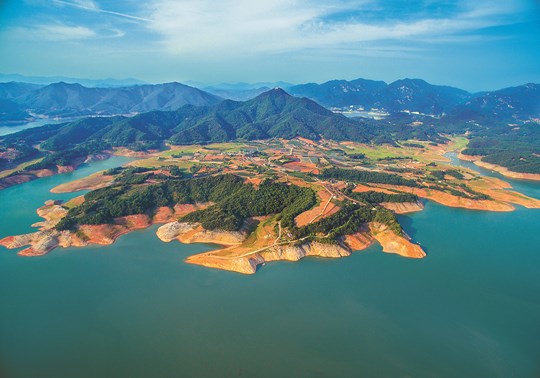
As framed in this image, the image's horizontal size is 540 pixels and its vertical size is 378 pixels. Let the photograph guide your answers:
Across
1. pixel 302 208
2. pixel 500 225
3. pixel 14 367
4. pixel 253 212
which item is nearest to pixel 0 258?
pixel 14 367

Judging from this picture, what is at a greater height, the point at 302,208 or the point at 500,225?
the point at 302,208

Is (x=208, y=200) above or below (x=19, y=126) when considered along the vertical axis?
above

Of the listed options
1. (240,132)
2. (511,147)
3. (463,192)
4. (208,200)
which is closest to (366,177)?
(463,192)

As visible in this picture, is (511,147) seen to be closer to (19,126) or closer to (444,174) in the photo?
(444,174)

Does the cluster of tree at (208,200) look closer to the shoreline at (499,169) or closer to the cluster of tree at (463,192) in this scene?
the cluster of tree at (463,192)

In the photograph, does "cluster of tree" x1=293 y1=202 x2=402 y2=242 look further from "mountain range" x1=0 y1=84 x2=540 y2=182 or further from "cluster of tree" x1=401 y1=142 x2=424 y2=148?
"cluster of tree" x1=401 y1=142 x2=424 y2=148

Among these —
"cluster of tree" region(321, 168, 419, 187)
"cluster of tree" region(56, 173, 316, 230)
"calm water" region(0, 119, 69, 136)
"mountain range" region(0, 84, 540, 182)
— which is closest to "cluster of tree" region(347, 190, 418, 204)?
"cluster of tree" region(56, 173, 316, 230)

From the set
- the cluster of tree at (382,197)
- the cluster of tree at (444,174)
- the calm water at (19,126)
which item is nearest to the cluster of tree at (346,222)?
the cluster of tree at (382,197)

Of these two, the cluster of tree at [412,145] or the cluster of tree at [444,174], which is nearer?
the cluster of tree at [444,174]

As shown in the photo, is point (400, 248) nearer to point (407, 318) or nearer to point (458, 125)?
point (407, 318)
